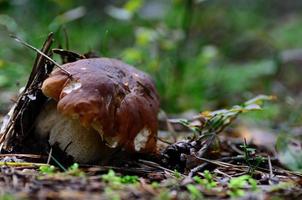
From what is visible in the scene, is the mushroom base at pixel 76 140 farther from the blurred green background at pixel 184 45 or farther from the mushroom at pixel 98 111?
the blurred green background at pixel 184 45

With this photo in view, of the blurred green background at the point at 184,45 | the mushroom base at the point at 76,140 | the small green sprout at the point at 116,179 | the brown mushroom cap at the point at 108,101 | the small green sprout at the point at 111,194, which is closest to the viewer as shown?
the small green sprout at the point at 111,194

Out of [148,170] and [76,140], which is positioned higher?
[76,140]

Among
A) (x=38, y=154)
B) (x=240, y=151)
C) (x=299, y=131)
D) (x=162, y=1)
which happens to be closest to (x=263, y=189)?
(x=240, y=151)

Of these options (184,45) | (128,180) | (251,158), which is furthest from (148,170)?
(184,45)

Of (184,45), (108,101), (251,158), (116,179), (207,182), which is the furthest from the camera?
(184,45)

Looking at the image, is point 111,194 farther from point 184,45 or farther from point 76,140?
point 184,45

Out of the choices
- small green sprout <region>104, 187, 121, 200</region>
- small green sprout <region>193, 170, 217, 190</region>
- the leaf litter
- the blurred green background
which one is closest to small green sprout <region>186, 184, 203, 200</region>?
the leaf litter

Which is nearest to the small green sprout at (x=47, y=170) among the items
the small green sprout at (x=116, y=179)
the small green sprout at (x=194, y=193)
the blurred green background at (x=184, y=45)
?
the small green sprout at (x=116, y=179)
